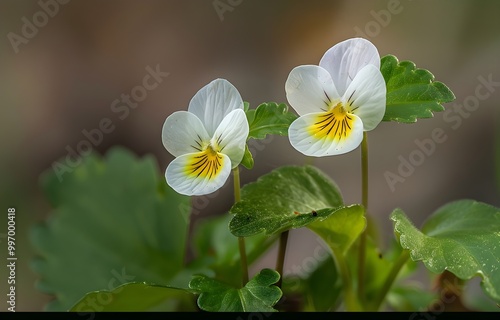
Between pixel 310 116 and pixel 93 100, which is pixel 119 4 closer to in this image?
pixel 93 100

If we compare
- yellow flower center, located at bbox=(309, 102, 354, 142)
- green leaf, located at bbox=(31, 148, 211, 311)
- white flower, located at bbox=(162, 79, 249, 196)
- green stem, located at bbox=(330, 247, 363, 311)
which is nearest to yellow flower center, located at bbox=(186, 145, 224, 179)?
white flower, located at bbox=(162, 79, 249, 196)

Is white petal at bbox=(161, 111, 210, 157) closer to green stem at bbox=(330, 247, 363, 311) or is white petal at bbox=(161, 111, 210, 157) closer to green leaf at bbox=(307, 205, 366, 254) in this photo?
green leaf at bbox=(307, 205, 366, 254)

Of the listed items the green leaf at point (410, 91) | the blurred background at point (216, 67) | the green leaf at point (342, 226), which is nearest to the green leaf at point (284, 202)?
A: the green leaf at point (342, 226)

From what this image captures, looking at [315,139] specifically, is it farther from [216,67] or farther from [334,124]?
[216,67]

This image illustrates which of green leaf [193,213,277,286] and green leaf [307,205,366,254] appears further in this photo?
green leaf [193,213,277,286]

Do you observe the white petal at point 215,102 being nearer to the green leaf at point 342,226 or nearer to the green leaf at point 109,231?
the green leaf at point 342,226

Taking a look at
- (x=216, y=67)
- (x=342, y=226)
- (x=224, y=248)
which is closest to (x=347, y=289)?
(x=342, y=226)
